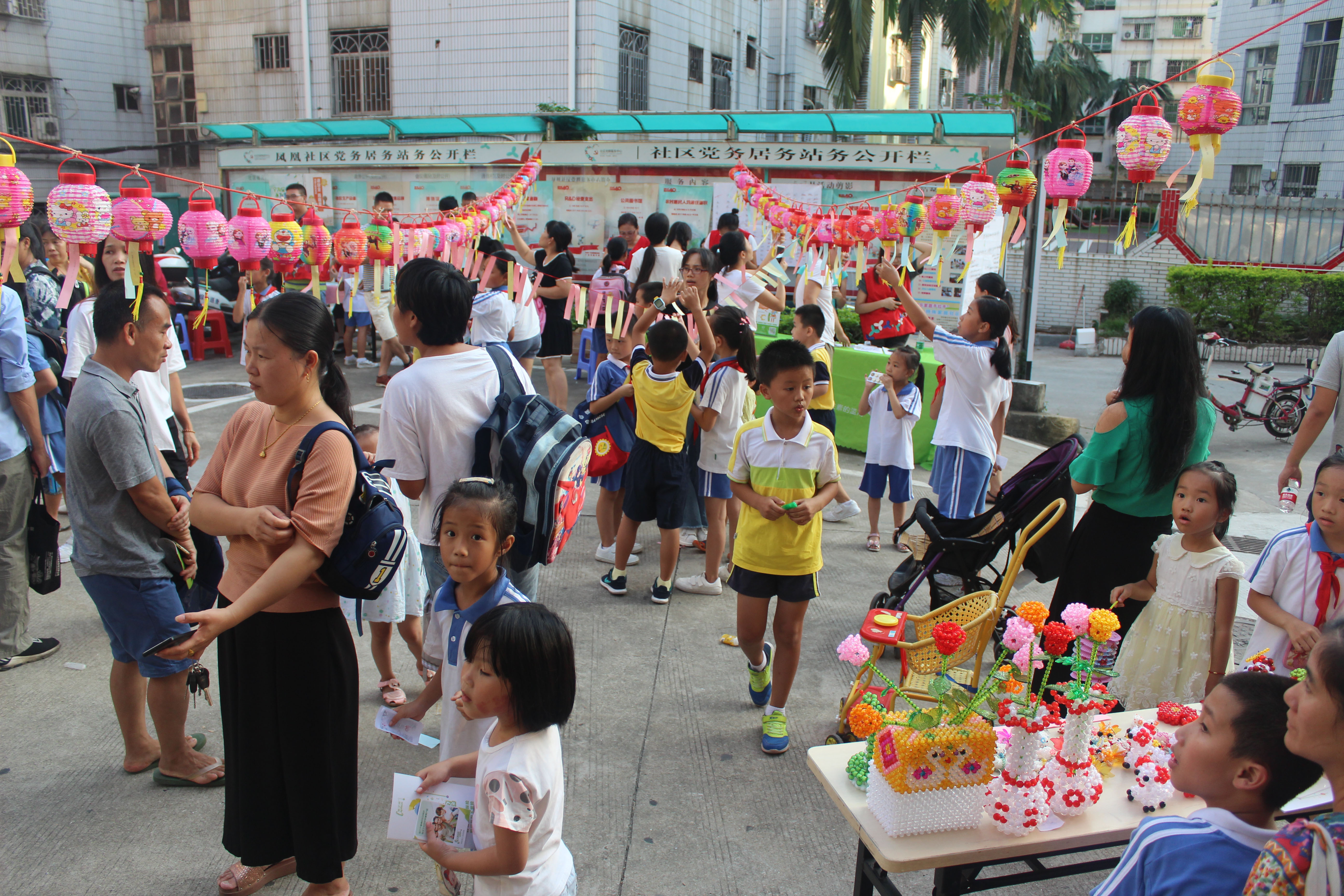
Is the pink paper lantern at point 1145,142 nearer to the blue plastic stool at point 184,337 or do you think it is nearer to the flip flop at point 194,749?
the flip flop at point 194,749

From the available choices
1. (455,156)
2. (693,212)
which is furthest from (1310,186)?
(455,156)

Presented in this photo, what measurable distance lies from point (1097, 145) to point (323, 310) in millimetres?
47688

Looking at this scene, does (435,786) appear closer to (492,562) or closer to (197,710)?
(492,562)

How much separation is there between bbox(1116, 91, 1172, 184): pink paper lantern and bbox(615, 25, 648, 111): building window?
1216cm

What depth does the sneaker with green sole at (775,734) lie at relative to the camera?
11.1ft

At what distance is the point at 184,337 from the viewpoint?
10906 mm

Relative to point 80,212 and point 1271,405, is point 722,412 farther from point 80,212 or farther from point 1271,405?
point 1271,405

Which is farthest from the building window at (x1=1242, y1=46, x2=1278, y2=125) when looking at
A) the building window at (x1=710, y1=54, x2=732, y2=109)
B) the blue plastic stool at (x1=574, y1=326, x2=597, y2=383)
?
the blue plastic stool at (x1=574, y1=326, x2=597, y2=383)

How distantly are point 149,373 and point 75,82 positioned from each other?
19244 mm

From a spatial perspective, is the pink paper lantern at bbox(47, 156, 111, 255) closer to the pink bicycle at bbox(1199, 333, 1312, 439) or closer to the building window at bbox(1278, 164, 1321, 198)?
the pink bicycle at bbox(1199, 333, 1312, 439)

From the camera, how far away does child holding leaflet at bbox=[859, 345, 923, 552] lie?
17.7ft

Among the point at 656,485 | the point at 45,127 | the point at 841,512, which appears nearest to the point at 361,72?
the point at 45,127

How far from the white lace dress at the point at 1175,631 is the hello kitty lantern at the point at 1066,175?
236 cm

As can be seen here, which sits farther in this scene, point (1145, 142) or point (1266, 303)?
point (1266, 303)
